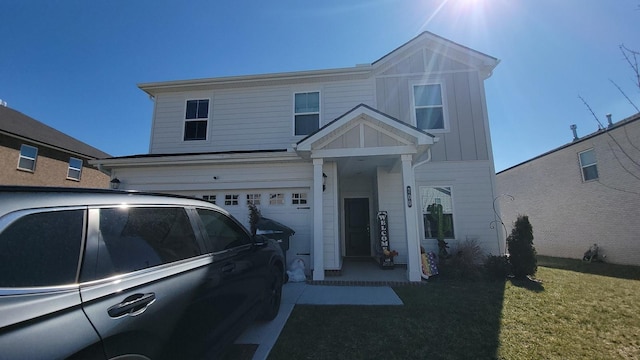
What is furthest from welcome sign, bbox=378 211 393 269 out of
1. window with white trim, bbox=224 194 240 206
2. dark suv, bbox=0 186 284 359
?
dark suv, bbox=0 186 284 359

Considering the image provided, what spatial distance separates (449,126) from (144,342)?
938 centimetres

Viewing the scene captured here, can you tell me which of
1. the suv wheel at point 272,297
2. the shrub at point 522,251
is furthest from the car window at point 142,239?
the shrub at point 522,251

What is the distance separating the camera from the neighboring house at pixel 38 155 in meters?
13.9

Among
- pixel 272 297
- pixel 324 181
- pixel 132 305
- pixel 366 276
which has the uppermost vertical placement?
pixel 324 181

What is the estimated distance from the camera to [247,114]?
9.98 metres

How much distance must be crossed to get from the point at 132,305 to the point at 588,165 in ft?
54.5

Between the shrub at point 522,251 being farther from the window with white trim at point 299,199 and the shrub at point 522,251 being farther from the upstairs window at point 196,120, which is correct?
the upstairs window at point 196,120

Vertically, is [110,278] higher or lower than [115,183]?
lower

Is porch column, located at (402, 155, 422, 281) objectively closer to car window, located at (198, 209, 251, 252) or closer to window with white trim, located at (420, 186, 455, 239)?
window with white trim, located at (420, 186, 455, 239)

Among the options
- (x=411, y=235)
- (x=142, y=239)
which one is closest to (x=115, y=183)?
(x=142, y=239)

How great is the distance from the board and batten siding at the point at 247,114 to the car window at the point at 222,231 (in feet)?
20.7

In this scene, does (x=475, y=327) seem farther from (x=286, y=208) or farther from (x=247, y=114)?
(x=247, y=114)

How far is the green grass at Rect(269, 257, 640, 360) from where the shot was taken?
11.3ft

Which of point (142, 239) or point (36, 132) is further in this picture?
point (36, 132)
